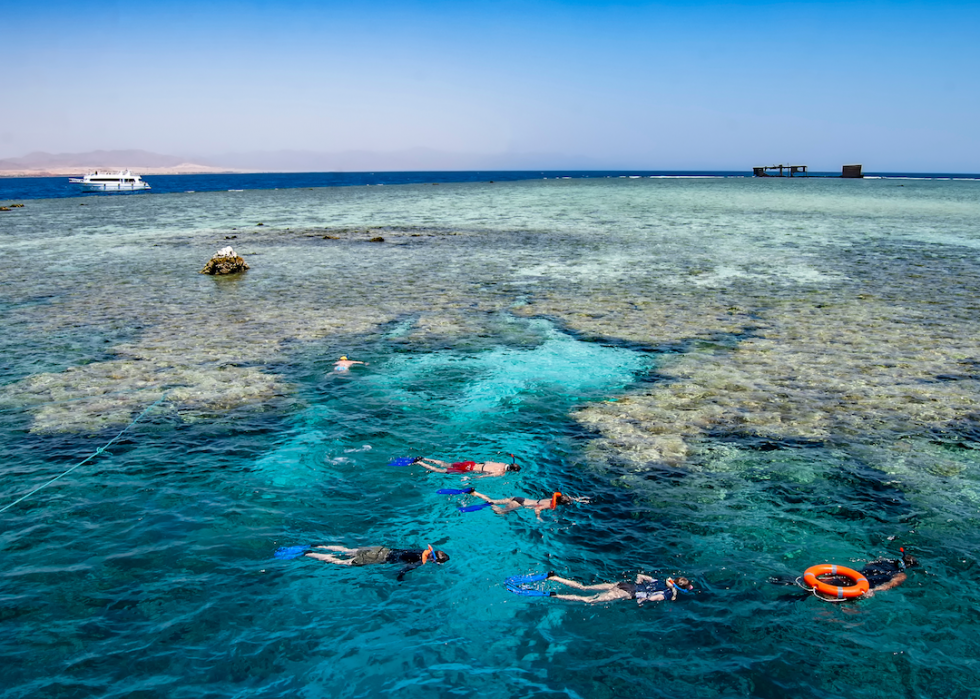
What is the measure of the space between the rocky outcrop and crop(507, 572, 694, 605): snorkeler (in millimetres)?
38558

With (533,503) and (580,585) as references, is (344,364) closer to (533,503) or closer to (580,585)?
(533,503)

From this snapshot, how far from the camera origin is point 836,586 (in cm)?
1197

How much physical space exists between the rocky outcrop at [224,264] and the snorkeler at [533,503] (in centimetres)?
3564

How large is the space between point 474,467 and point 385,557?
4116 millimetres

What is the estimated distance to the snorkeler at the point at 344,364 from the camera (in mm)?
23750

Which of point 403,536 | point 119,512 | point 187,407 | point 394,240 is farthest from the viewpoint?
point 394,240

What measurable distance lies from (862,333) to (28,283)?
4934 centimetres

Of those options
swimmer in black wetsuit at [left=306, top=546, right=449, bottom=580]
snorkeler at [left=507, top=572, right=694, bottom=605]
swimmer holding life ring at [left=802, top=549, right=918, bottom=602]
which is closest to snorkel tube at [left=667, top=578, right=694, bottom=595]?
snorkeler at [left=507, top=572, right=694, bottom=605]

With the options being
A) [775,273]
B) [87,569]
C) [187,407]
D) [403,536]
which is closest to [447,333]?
[187,407]

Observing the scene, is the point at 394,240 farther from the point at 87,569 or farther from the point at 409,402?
the point at 87,569

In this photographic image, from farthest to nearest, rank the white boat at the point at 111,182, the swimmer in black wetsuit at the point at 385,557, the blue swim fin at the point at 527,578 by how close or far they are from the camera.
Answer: the white boat at the point at 111,182, the swimmer in black wetsuit at the point at 385,557, the blue swim fin at the point at 527,578

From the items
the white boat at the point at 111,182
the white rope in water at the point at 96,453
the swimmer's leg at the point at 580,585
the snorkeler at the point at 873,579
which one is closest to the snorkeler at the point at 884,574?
the snorkeler at the point at 873,579

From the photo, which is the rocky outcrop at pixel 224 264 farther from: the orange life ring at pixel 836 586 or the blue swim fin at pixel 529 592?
the orange life ring at pixel 836 586

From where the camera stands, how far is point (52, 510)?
15.0m
